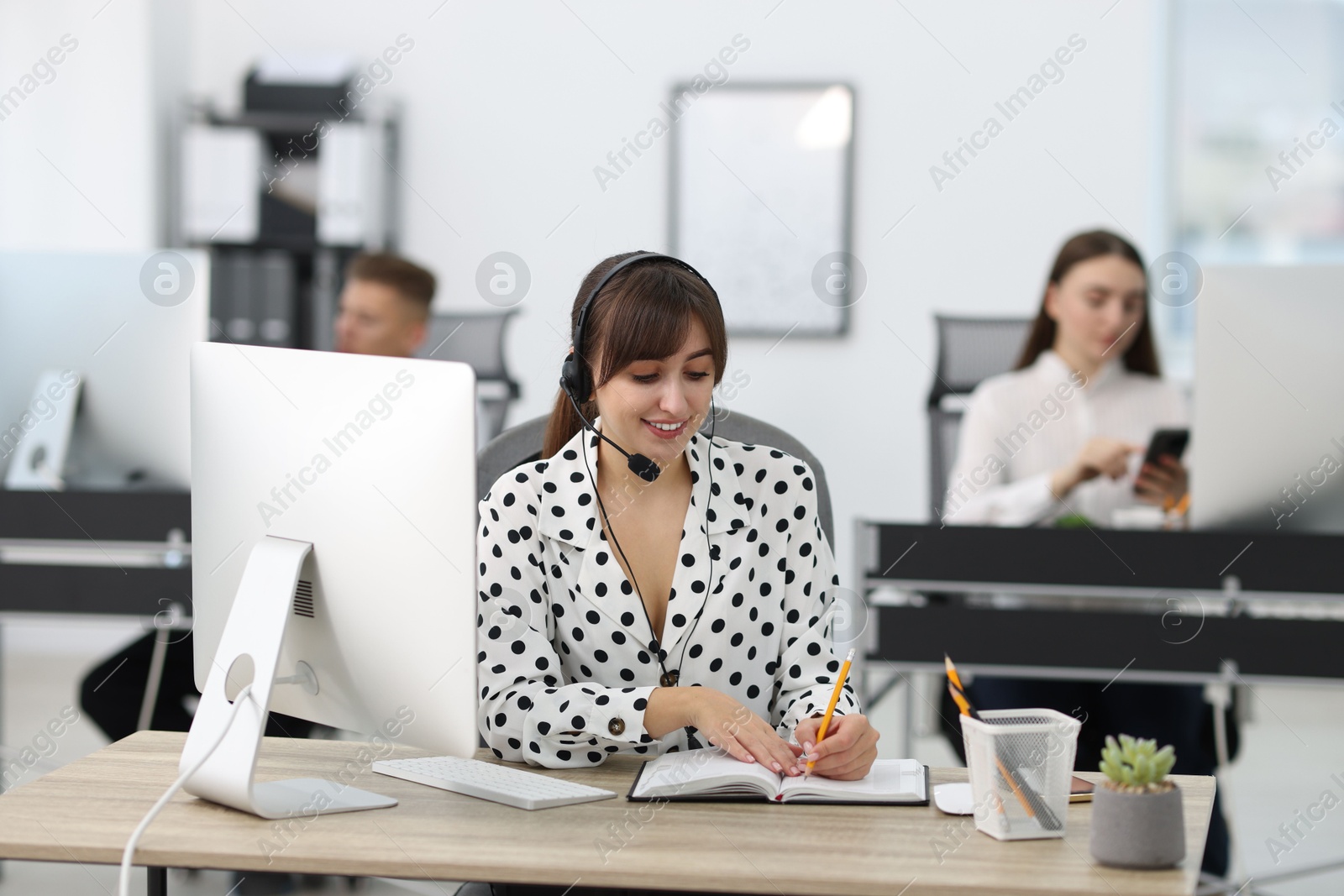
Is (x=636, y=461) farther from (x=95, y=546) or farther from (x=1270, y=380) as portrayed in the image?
(x=95, y=546)

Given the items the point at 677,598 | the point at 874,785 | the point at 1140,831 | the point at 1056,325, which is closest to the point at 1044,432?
the point at 1056,325

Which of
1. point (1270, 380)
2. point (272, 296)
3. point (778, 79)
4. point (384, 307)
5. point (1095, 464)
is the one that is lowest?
point (1095, 464)

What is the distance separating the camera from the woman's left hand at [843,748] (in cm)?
119

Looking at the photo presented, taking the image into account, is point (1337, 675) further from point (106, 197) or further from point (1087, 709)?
point (106, 197)

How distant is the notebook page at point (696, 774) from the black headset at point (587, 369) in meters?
0.33

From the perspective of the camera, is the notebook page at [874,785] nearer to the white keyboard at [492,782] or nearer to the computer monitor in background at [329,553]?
the white keyboard at [492,782]

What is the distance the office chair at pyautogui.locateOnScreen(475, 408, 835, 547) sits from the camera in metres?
1.68

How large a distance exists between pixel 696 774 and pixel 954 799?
9.1 inches

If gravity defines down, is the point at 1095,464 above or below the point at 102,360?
below

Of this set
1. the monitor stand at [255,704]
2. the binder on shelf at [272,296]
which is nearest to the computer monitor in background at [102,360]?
the monitor stand at [255,704]

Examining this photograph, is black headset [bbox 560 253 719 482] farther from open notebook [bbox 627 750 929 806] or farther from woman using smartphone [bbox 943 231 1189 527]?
woman using smartphone [bbox 943 231 1189 527]

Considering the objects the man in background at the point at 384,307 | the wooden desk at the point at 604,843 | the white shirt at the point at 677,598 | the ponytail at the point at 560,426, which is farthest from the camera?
the man in background at the point at 384,307

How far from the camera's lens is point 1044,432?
2.61m

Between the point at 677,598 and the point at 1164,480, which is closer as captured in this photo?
the point at 677,598
